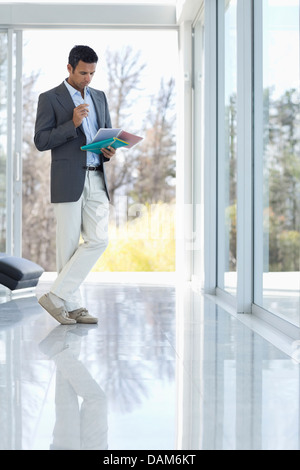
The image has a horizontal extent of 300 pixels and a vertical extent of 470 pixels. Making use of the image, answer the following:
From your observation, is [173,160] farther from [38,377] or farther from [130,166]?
[38,377]

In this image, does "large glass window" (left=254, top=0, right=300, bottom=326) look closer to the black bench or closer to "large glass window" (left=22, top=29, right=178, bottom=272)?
the black bench

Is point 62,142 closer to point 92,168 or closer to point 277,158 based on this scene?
point 92,168

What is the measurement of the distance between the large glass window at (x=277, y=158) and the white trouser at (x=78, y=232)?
986 mm

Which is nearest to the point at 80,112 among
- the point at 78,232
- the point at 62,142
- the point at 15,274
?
the point at 62,142

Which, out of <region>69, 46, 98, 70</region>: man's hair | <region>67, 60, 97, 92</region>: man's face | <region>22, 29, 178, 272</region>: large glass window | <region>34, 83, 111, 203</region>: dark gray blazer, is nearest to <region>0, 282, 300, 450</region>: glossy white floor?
<region>34, 83, 111, 203</region>: dark gray blazer

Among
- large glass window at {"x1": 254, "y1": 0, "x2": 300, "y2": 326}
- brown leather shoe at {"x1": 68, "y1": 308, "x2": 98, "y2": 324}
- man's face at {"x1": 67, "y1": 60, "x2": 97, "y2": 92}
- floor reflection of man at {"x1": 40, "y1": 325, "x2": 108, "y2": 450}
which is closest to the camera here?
floor reflection of man at {"x1": 40, "y1": 325, "x2": 108, "y2": 450}

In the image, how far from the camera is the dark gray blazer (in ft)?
12.8

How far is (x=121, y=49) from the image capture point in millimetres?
7793

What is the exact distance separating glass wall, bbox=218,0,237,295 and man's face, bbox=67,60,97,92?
1.43 metres

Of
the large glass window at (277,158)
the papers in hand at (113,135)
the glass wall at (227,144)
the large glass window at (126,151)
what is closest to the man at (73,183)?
the papers in hand at (113,135)

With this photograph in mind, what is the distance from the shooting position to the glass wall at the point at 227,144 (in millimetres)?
5137

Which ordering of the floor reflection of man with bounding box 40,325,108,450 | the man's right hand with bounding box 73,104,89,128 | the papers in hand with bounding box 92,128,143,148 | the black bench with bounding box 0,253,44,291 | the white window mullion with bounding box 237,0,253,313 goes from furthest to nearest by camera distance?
the black bench with bounding box 0,253,44,291
the white window mullion with bounding box 237,0,253,313
the man's right hand with bounding box 73,104,89,128
the papers in hand with bounding box 92,128,143,148
the floor reflection of man with bounding box 40,325,108,450

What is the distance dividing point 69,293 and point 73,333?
0.31 metres

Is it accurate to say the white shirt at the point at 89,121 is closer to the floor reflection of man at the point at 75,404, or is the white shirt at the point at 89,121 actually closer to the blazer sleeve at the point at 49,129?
the blazer sleeve at the point at 49,129
